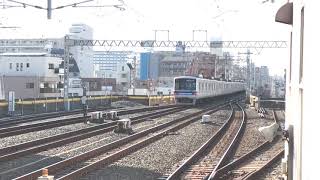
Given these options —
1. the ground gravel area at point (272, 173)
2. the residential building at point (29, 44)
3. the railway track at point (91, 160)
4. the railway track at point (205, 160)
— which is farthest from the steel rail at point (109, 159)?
the residential building at point (29, 44)

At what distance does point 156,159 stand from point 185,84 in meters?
30.1

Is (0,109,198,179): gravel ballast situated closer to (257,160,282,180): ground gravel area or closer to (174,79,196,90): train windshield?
(257,160,282,180): ground gravel area

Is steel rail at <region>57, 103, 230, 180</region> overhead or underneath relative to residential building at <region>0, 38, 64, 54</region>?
underneath

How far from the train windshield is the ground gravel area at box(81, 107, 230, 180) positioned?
21.2 meters

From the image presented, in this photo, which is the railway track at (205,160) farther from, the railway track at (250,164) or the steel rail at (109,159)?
the steel rail at (109,159)

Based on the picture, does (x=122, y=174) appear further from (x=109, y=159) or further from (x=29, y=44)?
(x=29, y=44)

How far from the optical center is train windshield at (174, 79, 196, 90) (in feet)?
143

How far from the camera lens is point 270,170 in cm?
1230

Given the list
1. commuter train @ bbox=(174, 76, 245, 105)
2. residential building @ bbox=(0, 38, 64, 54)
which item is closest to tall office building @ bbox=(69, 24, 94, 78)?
residential building @ bbox=(0, 38, 64, 54)

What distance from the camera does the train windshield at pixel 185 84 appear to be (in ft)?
143

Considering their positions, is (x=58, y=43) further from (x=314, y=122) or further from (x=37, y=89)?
(x=314, y=122)

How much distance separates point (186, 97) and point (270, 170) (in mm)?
32011

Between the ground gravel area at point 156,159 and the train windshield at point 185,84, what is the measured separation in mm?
21243

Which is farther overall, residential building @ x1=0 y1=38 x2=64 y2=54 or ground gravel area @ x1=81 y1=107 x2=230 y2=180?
residential building @ x1=0 y1=38 x2=64 y2=54
